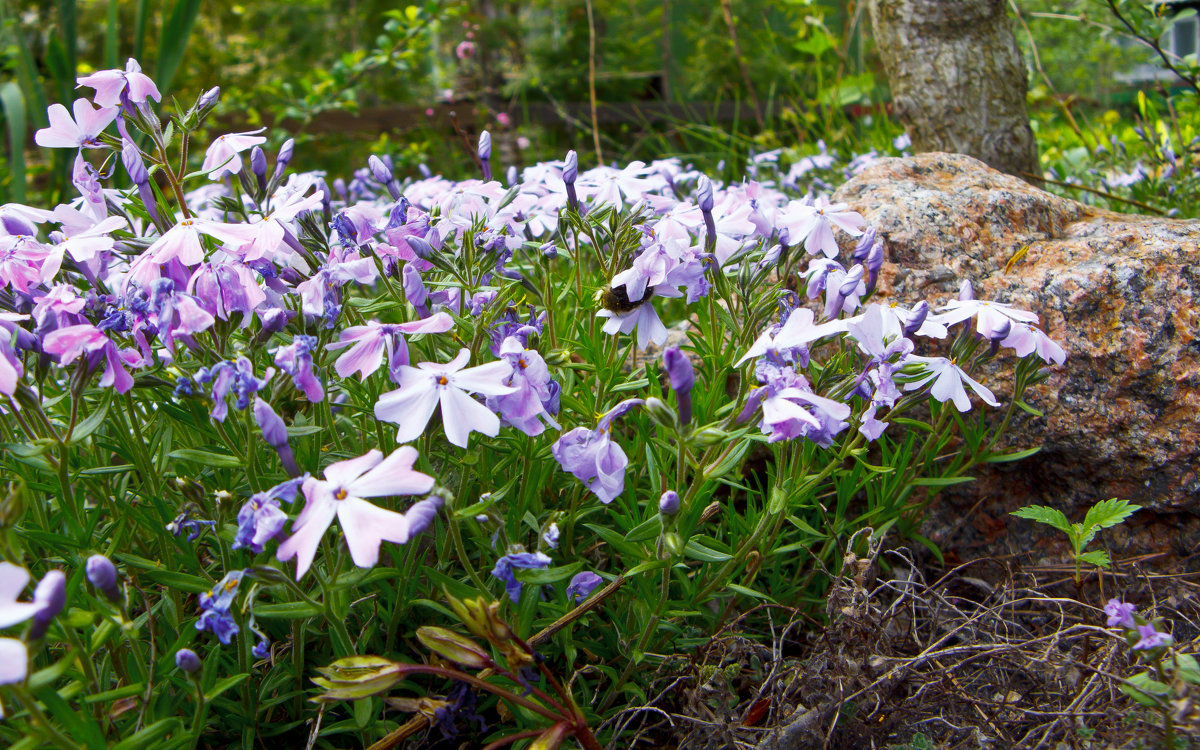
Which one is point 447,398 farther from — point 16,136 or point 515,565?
point 16,136

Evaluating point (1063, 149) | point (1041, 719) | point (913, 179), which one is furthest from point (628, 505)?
point (1063, 149)

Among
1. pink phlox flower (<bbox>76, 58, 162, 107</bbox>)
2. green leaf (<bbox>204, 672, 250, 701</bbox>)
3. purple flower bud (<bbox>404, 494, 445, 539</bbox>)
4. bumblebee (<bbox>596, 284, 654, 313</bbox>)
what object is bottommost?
green leaf (<bbox>204, 672, 250, 701</bbox>)

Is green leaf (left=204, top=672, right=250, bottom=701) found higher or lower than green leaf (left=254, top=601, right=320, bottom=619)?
lower

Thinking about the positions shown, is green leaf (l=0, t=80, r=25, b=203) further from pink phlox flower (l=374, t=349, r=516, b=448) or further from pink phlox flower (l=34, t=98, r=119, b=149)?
pink phlox flower (l=374, t=349, r=516, b=448)

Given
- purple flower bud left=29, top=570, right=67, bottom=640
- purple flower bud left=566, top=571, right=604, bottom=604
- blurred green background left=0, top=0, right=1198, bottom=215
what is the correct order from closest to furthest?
purple flower bud left=29, top=570, right=67, bottom=640 < purple flower bud left=566, top=571, right=604, bottom=604 < blurred green background left=0, top=0, right=1198, bottom=215

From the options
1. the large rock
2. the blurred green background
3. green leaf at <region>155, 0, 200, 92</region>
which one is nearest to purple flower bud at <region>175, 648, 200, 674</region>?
the large rock

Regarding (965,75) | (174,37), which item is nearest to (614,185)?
(965,75)

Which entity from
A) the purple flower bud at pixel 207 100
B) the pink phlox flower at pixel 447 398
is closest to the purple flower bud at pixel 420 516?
the pink phlox flower at pixel 447 398

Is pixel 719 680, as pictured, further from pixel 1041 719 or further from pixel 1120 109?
pixel 1120 109

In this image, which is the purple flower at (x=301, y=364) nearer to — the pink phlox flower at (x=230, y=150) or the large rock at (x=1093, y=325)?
the pink phlox flower at (x=230, y=150)
